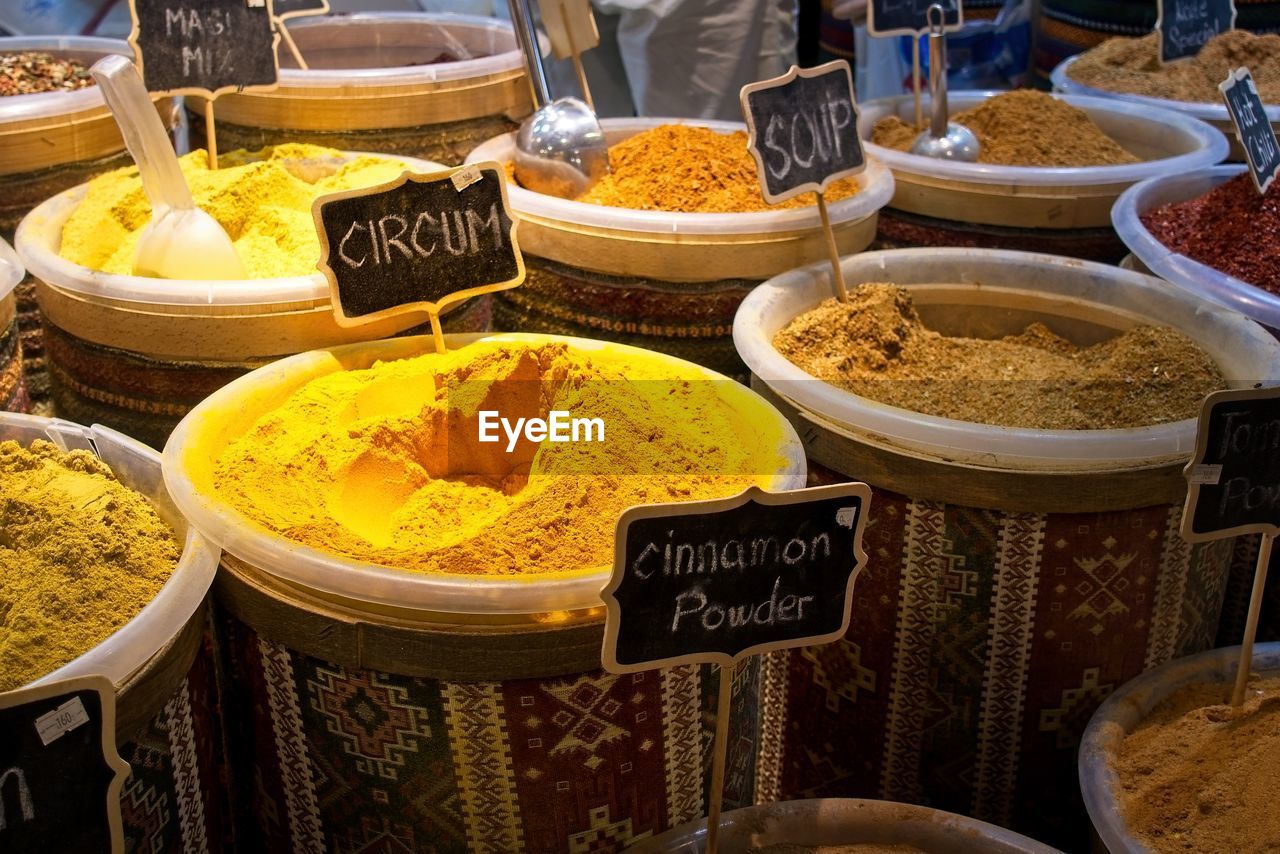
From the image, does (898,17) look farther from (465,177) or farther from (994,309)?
(465,177)

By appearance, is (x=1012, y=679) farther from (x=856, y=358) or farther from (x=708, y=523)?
(x=708, y=523)

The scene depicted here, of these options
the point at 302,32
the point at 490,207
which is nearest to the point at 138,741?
the point at 490,207

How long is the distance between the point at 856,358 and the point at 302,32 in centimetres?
141

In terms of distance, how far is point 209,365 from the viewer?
1305mm

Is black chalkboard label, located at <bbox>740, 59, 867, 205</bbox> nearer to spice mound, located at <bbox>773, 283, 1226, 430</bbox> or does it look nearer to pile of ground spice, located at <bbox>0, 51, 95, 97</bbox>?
spice mound, located at <bbox>773, 283, 1226, 430</bbox>

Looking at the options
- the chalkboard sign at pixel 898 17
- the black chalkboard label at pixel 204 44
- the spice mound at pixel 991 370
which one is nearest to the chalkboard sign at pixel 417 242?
the spice mound at pixel 991 370

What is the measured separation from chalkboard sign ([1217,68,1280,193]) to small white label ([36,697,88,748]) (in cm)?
147

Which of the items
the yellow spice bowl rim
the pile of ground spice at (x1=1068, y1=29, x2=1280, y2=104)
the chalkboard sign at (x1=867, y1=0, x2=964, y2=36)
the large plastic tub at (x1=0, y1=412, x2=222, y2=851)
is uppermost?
the chalkboard sign at (x1=867, y1=0, x2=964, y2=36)

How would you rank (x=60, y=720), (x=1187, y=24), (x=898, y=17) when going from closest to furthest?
(x=60, y=720) → (x=898, y=17) → (x=1187, y=24)

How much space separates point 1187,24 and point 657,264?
1547mm

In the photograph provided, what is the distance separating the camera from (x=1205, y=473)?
1021 mm

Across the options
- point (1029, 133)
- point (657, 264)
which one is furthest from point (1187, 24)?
point (657, 264)

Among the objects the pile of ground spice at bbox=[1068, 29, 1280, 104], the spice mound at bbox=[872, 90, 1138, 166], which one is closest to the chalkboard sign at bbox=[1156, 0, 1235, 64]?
the pile of ground spice at bbox=[1068, 29, 1280, 104]

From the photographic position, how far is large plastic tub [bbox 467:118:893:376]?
1462 mm
